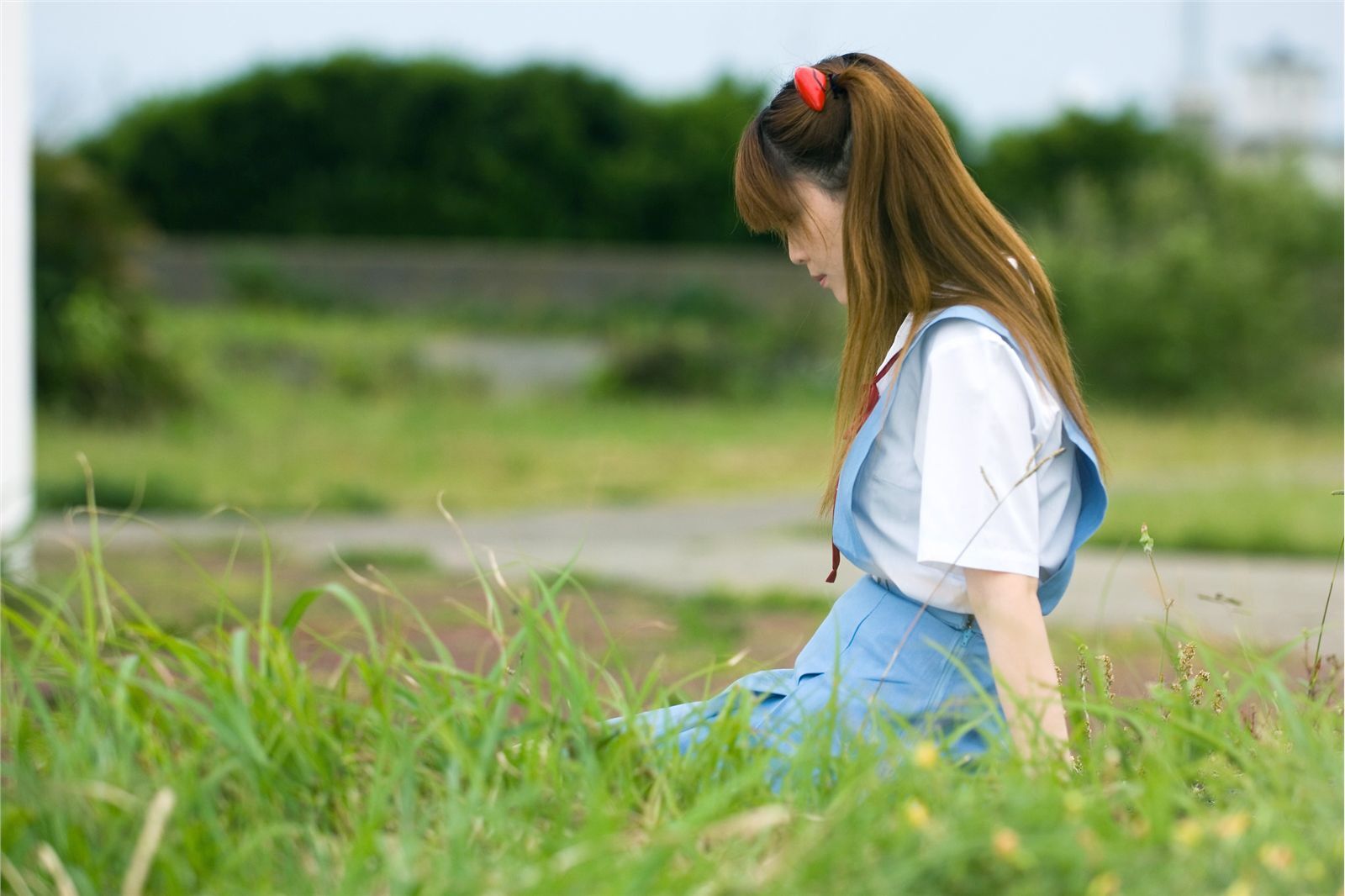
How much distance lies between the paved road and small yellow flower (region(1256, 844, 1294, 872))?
3.16 meters

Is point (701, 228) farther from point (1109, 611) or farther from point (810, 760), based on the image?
point (810, 760)

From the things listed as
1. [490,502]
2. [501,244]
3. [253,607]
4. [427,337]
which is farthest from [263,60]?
[253,607]

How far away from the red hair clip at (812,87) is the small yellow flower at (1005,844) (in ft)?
3.58

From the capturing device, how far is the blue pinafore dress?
1.94 m

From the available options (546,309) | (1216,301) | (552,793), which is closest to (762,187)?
(552,793)

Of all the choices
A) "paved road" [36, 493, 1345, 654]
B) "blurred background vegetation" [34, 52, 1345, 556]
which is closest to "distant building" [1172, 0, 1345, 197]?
"blurred background vegetation" [34, 52, 1345, 556]

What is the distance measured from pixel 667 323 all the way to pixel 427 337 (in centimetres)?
288

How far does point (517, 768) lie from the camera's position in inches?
72.9

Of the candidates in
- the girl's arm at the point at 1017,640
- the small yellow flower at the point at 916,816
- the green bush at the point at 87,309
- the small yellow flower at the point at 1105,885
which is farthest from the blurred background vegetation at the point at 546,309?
the small yellow flower at the point at 1105,885

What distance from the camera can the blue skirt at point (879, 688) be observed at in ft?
6.32

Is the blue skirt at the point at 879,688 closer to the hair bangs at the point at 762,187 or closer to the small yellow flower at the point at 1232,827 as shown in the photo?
the small yellow flower at the point at 1232,827

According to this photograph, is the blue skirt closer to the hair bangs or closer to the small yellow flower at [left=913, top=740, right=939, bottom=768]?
the small yellow flower at [left=913, top=740, right=939, bottom=768]

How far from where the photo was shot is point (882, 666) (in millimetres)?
1995

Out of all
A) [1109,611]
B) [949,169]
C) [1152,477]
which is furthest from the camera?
[1152,477]
